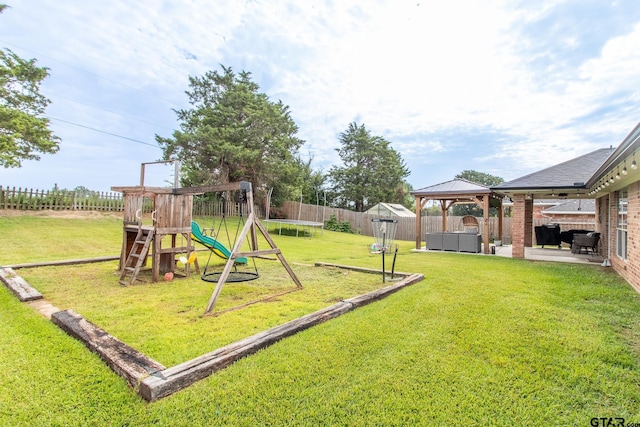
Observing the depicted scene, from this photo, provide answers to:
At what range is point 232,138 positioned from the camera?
63.2 feet

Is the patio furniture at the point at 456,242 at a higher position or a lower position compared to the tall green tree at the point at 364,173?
lower

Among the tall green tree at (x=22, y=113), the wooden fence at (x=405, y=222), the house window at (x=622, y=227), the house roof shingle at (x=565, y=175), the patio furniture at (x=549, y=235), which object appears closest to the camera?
the house window at (x=622, y=227)

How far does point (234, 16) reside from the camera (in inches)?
403

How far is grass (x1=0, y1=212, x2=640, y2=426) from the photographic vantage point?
1.95 metres

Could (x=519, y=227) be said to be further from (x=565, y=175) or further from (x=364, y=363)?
(x=364, y=363)

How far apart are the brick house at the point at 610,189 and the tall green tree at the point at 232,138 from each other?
1397 centimetres

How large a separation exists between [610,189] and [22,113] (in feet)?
70.1

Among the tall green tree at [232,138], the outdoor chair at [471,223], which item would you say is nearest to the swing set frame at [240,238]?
the outdoor chair at [471,223]

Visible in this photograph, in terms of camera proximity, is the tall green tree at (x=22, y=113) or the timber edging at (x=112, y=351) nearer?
the timber edging at (x=112, y=351)

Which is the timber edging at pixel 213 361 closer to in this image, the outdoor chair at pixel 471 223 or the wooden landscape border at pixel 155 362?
the wooden landscape border at pixel 155 362

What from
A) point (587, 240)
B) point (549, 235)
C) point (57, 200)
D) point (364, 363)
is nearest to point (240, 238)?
point (364, 363)

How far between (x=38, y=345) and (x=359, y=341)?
9.48ft

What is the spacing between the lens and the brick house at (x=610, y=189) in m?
4.99

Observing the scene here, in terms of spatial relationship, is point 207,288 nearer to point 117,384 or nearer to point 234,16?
point 117,384
